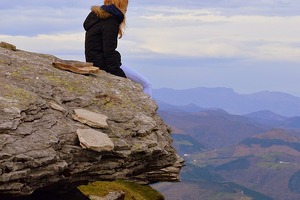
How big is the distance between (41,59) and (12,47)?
1.35 meters

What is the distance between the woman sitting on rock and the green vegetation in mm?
4689

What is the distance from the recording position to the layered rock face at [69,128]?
496 inches

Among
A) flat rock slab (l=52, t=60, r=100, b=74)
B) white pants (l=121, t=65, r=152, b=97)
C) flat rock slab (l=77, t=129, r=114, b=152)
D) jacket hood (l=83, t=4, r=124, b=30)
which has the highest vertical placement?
jacket hood (l=83, t=4, r=124, b=30)

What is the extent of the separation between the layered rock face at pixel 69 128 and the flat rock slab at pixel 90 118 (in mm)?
30

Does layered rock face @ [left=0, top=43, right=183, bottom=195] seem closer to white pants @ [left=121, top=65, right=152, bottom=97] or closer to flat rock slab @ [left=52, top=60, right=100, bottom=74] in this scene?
flat rock slab @ [left=52, top=60, right=100, bottom=74]

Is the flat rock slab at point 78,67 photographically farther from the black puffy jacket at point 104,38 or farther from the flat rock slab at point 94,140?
the flat rock slab at point 94,140

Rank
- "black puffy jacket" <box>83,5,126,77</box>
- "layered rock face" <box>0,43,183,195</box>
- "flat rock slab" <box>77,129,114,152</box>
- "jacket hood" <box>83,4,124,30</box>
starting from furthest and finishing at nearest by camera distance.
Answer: "black puffy jacket" <box>83,5,126,77</box> → "jacket hood" <box>83,4,124,30</box> → "flat rock slab" <box>77,129,114,152</box> → "layered rock face" <box>0,43,183,195</box>

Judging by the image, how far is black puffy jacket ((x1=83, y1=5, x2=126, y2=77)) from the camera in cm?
1793

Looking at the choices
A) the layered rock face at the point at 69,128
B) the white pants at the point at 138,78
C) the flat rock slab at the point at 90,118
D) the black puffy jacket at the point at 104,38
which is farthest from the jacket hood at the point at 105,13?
the flat rock slab at the point at 90,118

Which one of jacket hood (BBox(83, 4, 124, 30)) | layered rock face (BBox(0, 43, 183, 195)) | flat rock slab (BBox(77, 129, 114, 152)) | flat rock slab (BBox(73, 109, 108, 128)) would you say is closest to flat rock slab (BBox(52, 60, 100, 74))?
layered rock face (BBox(0, 43, 183, 195))

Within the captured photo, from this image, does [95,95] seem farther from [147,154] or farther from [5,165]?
[5,165]

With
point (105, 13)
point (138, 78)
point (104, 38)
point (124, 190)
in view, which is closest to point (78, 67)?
point (104, 38)

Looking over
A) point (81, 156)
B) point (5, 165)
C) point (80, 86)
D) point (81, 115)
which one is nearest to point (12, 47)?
point (80, 86)

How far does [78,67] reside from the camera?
1780 cm
